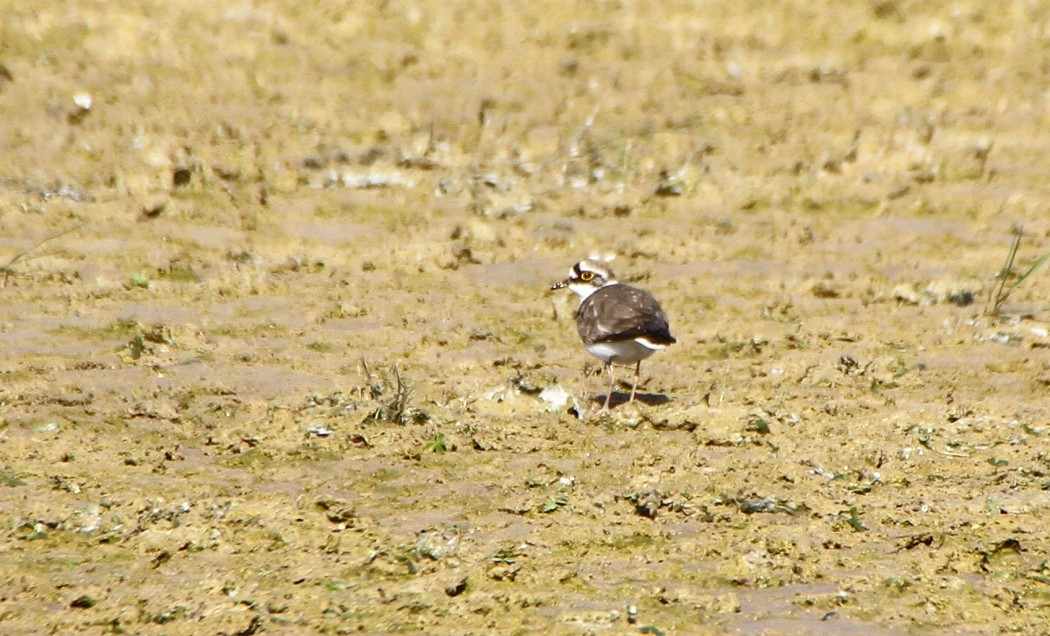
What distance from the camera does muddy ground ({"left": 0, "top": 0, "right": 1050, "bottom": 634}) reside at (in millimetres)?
7719

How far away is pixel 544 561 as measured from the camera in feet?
25.7

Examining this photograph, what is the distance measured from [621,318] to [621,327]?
12cm

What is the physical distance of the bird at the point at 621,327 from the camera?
34.9 feet

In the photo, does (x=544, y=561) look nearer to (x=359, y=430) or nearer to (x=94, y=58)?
(x=359, y=430)

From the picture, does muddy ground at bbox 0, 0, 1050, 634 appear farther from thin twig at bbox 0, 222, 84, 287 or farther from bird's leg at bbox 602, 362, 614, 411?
bird's leg at bbox 602, 362, 614, 411

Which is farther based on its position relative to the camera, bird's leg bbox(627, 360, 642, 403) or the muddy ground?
bird's leg bbox(627, 360, 642, 403)

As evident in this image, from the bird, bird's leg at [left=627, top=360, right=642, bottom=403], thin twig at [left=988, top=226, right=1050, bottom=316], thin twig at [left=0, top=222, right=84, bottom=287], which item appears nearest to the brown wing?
the bird

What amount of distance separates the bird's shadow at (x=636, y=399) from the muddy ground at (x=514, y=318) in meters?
0.08

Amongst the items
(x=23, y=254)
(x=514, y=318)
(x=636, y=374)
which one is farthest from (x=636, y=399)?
(x=23, y=254)

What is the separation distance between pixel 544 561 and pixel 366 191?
6.81 meters

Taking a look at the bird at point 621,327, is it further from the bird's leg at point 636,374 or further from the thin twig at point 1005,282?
the thin twig at point 1005,282

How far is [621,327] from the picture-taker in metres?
10.6

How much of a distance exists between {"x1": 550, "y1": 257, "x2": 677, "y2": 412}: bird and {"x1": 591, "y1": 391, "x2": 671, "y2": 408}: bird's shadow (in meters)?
Answer: 0.07

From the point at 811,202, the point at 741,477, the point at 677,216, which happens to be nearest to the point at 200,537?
the point at 741,477
